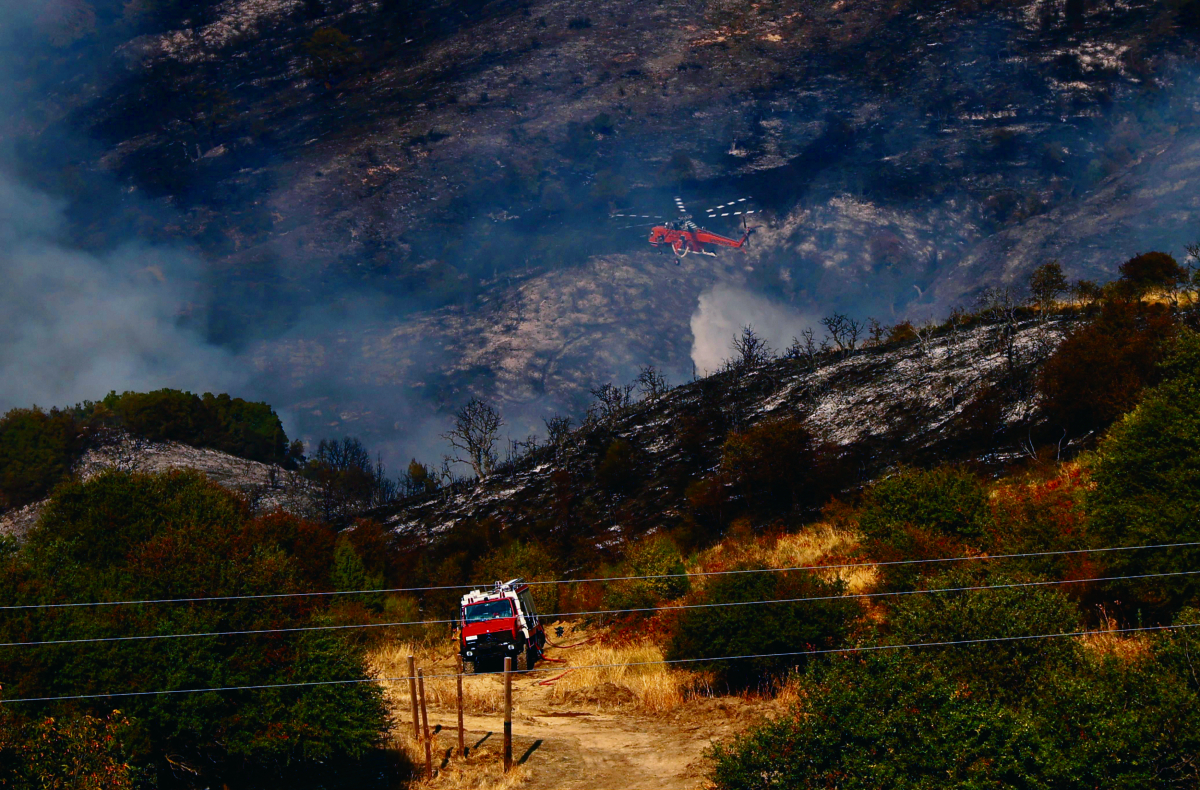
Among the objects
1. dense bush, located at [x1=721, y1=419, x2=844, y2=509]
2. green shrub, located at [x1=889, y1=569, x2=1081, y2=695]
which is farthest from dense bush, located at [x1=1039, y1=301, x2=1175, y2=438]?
green shrub, located at [x1=889, y1=569, x2=1081, y2=695]

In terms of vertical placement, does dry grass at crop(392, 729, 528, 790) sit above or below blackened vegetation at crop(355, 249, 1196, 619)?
above

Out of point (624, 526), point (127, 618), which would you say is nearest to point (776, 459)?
point (624, 526)

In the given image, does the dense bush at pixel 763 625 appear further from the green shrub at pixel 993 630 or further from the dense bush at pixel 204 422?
the dense bush at pixel 204 422

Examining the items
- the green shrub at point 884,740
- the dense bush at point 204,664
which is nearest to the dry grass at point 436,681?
the dense bush at point 204,664

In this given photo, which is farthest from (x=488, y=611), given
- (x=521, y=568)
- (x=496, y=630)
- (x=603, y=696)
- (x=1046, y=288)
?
(x=1046, y=288)

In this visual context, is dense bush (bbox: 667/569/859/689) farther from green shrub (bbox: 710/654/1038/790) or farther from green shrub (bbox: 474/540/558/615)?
green shrub (bbox: 474/540/558/615)

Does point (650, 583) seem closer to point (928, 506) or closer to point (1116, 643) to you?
point (928, 506)

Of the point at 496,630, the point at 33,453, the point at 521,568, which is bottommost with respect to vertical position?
the point at 33,453
